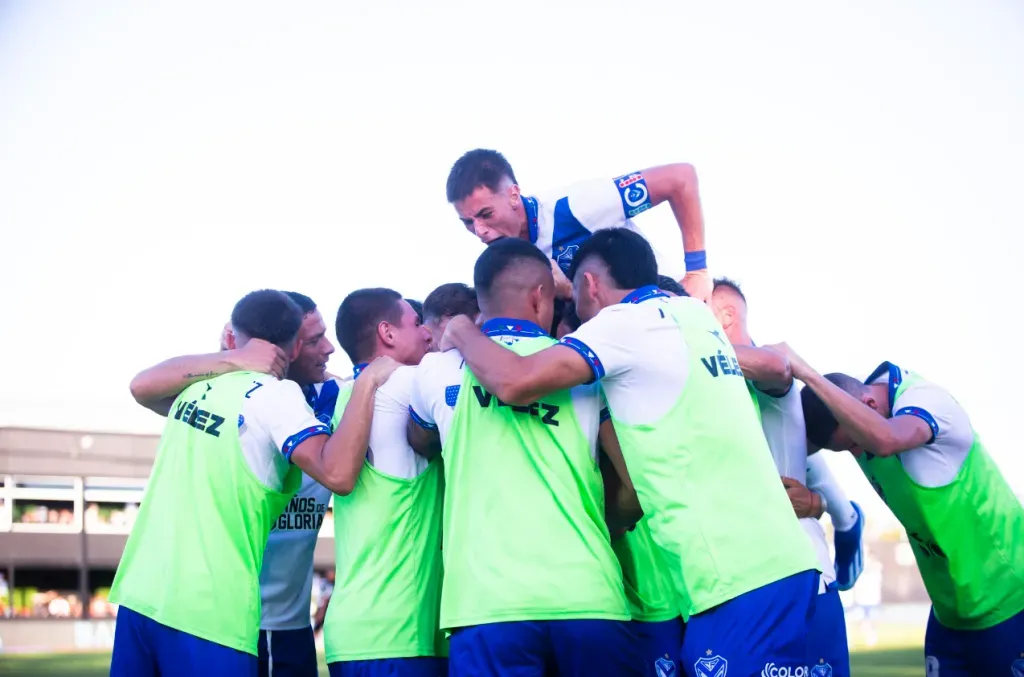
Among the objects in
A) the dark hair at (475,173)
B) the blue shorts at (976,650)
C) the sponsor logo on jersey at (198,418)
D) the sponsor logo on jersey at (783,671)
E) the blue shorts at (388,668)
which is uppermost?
the dark hair at (475,173)

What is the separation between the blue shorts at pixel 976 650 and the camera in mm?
5426

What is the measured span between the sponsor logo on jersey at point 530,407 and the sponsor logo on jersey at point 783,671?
1215mm

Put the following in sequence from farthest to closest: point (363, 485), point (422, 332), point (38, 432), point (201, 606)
Answer: point (38, 432) < point (422, 332) < point (363, 485) < point (201, 606)

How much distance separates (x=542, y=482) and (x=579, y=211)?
194cm

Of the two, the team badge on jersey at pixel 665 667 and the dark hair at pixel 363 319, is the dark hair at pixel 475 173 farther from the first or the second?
the team badge on jersey at pixel 665 667

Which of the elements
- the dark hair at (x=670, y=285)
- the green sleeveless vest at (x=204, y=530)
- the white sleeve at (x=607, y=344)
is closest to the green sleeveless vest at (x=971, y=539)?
the dark hair at (x=670, y=285)

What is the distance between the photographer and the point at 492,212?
556 centimetres

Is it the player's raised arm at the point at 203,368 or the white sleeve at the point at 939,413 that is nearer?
the player's raised arm at the point at 203,368

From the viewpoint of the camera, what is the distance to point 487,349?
4.18 m

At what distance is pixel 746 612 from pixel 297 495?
2762 mm

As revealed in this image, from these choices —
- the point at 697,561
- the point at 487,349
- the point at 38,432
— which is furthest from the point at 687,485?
the point at 38,432

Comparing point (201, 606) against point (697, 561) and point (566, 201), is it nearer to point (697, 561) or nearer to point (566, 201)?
point (697, 561)

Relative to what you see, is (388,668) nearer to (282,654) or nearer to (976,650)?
(282,654)

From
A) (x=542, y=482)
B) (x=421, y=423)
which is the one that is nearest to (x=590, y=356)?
(x=542, y=482)
